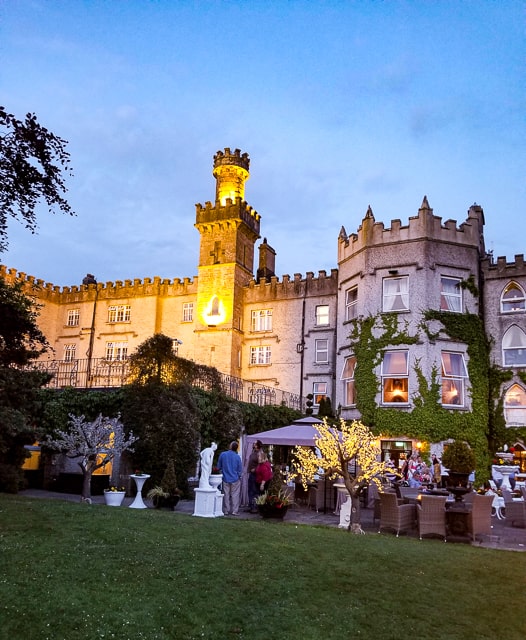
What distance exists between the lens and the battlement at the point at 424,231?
91.7 ft

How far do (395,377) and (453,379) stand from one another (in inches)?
106

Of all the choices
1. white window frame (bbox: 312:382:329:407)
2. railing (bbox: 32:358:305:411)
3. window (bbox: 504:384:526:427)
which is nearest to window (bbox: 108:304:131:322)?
railing (bbox: 32:358:305:411)

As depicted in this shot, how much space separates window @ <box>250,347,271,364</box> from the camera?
35250mm

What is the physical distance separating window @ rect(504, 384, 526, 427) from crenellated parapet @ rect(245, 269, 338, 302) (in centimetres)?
1144

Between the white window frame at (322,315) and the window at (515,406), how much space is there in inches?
431

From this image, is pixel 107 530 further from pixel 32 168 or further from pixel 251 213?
pixel 251 213

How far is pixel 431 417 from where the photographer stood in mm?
25562

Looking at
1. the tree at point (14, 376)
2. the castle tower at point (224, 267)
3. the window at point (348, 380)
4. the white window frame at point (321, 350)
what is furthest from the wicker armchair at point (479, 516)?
the castle tower at point (224, 267)

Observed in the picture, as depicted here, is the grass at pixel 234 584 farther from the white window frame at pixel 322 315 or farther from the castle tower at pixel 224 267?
the castle tower at pixel 224 267

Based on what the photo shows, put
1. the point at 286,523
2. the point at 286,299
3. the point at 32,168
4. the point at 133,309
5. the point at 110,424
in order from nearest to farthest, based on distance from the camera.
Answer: the point at 32,168 → the point at 286,523 → the point at 110,424 → the point at 286,299 → the point at 133,309

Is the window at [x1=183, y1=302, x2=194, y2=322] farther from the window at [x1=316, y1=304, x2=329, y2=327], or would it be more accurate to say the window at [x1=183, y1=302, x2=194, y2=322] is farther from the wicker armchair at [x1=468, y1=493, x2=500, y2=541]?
the wicker armchair at [x1=468, y1=493, x2=500, y2=541]

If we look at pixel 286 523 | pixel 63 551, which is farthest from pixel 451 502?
pixel 63 551

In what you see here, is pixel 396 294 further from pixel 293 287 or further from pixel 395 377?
pixel 293 287

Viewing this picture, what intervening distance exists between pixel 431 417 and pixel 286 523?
1377 cm
